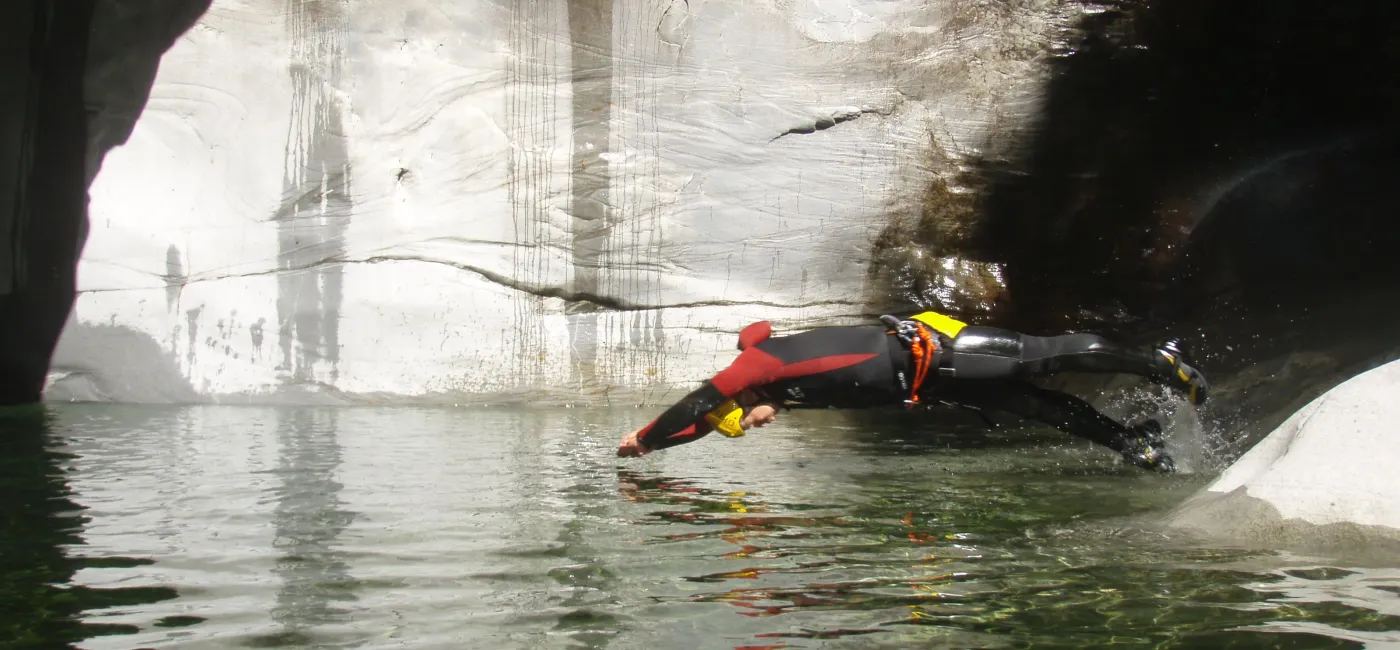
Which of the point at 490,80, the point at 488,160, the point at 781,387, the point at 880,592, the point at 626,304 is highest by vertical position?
the point at 490,80

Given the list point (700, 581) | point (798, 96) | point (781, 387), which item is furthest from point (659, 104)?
point (700, 581)

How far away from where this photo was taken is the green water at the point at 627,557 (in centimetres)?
202

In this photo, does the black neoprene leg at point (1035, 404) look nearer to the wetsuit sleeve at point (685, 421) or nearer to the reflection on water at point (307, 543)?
the wetsuit sleeve at point (685, 421)

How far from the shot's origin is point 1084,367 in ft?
12.9

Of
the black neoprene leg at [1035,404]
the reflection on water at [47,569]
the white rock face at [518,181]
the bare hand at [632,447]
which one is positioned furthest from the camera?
the white rock face at [518,181]

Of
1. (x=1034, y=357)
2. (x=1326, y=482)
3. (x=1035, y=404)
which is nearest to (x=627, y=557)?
(x=1326, y=482)

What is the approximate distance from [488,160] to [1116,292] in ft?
14.7

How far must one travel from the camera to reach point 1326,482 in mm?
2754

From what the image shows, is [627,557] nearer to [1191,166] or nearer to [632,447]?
[632,447]

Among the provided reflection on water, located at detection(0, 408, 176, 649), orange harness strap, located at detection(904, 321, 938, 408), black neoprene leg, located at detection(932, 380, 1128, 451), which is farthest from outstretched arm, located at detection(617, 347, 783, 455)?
reflection on water, located at detection(0, 408, 176, 649)

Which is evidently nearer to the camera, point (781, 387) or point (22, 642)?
point (22, 642)

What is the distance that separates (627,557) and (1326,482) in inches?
71.0

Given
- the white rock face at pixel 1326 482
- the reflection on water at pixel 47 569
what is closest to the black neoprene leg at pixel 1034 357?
the white rock face at pixel 1326 482

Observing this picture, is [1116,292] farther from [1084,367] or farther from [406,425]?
[406,425]
